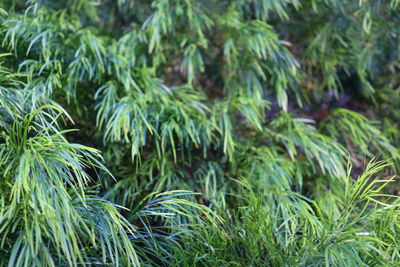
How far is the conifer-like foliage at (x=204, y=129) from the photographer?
810 mm

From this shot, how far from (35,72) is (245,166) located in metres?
0.79

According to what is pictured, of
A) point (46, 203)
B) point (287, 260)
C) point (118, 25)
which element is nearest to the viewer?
point (46, 203)

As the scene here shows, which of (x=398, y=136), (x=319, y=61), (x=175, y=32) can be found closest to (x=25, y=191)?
(x=175, y=32)

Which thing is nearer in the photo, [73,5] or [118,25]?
[73,5]

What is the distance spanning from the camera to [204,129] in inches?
47.3

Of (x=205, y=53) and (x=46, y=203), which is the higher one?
(x=205, y=53)

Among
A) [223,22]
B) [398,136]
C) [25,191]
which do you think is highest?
[223,22]

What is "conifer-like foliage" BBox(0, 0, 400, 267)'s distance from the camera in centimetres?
81

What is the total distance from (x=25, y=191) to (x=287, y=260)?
2.00 feet

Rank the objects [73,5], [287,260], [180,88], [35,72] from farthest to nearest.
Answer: [73,5] → [180,88] → [35,72] → [287,260]

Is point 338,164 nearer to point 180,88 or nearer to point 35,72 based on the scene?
point 180,88

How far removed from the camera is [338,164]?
1233mm

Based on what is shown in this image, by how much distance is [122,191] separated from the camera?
1.21 meters

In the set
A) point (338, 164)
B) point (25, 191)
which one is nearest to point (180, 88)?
point (338, 164)
